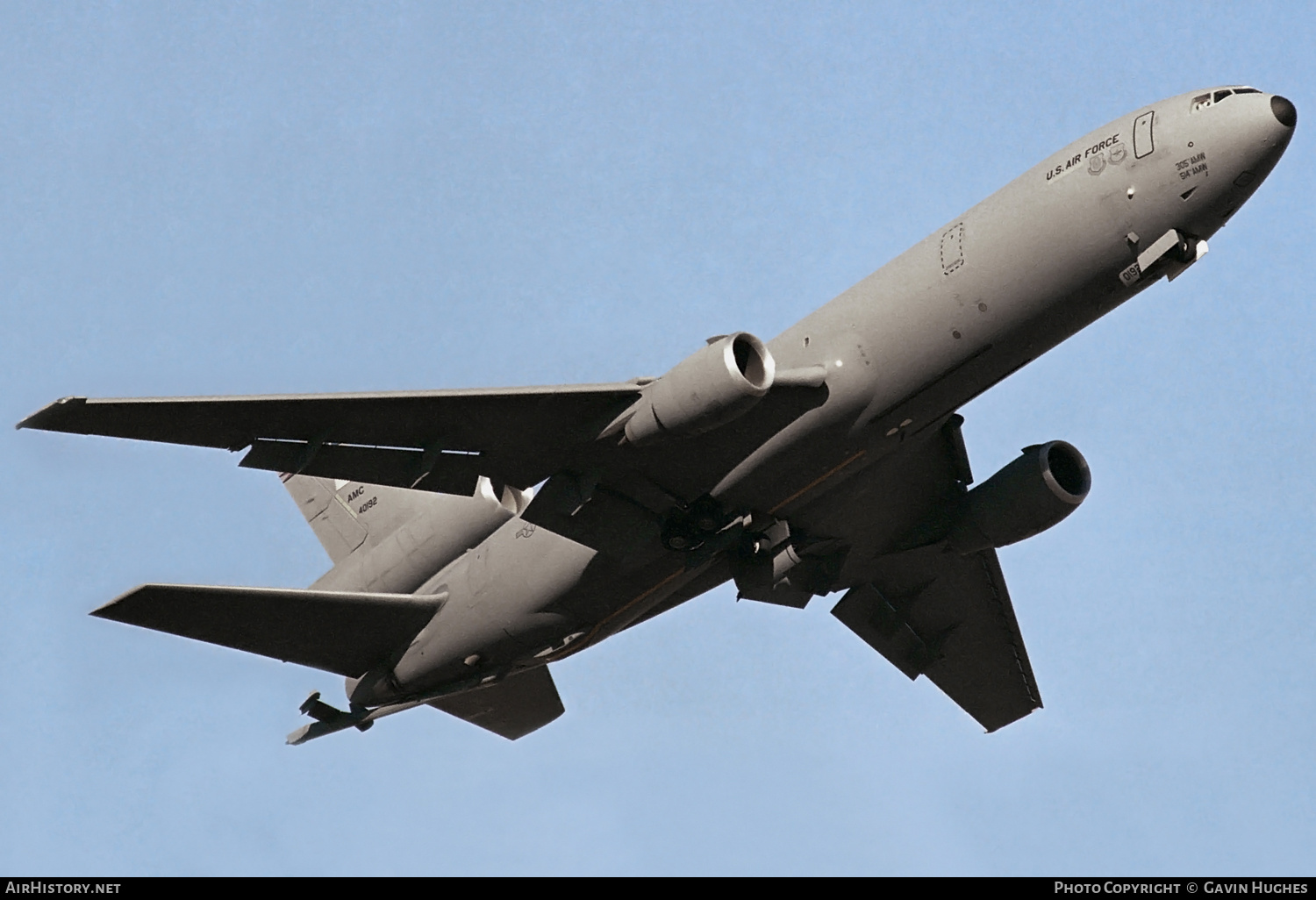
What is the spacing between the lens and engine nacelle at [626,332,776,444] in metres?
23.6

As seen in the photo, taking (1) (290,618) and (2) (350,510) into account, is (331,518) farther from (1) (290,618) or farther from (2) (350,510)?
(1) (290,618)

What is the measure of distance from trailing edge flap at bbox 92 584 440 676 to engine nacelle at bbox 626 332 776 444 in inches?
296

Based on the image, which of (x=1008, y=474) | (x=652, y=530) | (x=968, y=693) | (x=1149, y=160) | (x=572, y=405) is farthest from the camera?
(x=968, y=693)

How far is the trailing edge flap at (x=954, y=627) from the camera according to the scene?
32875mm

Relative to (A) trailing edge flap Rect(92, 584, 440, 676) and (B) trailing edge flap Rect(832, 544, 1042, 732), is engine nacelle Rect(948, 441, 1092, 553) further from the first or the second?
(A) trailing edge flap Rect(92, 584, 440, 676)

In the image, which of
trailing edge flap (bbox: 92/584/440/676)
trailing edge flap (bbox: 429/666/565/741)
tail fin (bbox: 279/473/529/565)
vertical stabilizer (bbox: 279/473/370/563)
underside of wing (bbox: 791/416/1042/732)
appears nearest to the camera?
trailing edge flap (bbox: 92/584/440/676)

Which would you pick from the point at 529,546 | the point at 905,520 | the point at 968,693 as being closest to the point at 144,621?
the point at 529,546

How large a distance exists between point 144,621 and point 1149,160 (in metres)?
17.9

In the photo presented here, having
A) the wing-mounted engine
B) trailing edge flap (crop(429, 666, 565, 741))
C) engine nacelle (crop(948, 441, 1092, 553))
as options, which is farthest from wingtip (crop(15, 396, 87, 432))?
engine nacelle (crop(948, 441, 1092, 553))

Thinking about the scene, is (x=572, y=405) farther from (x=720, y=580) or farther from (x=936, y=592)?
(x=936, y=592)

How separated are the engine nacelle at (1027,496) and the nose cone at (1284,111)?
782 cm

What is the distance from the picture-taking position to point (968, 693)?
34.7 metres

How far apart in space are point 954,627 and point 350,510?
12948 millimetres

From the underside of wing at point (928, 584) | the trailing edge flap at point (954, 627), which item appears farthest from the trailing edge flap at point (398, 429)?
the trailing edge flap at point (954, 627)
